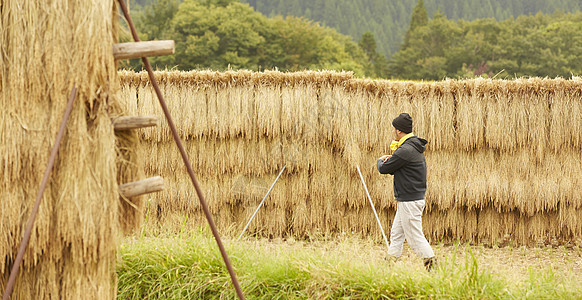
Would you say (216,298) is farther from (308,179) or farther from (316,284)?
(308,179)

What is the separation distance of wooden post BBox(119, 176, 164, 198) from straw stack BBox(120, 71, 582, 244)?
419 cm

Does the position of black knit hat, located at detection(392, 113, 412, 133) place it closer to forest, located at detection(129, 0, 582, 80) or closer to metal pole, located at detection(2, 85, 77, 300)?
metal pole, located at detection(2, 85, 77, 300)

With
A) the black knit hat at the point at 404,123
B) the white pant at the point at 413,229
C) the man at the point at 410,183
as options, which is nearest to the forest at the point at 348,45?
the black knit hat at the point at 404,123

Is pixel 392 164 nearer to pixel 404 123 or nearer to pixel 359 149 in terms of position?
pixel 404 123

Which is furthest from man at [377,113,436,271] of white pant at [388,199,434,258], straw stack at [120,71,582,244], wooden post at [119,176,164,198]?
wooden post at [119,176,164,198]

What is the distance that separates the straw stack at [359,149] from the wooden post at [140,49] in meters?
4.25

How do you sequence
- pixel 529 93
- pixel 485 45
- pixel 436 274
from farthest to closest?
pixel 485 45 < pixel 529 93 < pixel 436 274

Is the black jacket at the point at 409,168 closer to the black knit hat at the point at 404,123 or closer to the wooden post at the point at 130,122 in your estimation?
the black knit hat at the point at 404,123

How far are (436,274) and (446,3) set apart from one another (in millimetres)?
108149

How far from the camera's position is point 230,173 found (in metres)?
7.62

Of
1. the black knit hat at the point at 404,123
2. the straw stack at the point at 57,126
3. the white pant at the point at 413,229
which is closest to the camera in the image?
the straw stack at the point at 57,126

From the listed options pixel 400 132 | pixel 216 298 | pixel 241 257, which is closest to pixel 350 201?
pixel 400 132

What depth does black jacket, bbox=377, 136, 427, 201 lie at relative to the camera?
527cm

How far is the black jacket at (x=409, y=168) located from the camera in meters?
5.27
